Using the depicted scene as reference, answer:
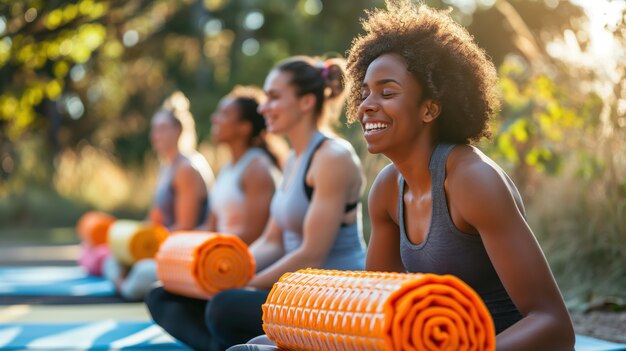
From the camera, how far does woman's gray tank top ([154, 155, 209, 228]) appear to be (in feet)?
19.6

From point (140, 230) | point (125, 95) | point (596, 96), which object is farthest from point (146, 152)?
point (596, 96)

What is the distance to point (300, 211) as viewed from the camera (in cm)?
360

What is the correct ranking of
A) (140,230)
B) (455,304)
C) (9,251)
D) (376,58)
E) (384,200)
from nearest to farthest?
(455,304) → (376,58) → (384,200) → (140,230) → (9,251)

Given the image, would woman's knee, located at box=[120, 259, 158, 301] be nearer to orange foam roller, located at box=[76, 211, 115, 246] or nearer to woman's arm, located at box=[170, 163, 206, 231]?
woman's arm, located at box=[170, 163, 206, 231]

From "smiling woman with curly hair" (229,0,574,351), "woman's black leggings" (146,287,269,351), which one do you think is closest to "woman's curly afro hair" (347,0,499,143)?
"smiling woman with curly hair" (229,0,574,351)

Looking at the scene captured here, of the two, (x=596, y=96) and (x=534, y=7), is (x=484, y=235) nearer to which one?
(x=596, y=96)

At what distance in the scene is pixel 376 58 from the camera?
2.30m

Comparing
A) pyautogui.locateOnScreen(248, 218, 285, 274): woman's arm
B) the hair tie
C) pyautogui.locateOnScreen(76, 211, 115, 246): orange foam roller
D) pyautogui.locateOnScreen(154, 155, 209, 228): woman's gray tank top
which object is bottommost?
pyautogui.locateOnScreen(248, 218, 285, 274): woman's arm

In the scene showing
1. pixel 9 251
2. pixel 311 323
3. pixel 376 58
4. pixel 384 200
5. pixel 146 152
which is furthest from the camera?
pixel 146 152

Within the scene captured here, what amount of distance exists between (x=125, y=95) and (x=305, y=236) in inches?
680

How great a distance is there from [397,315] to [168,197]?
462 centimetres

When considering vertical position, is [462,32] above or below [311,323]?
above

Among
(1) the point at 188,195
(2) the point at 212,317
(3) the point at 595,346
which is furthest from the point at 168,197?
(3) the point at 595,346

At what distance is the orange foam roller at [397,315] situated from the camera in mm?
1652
